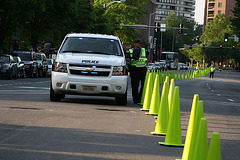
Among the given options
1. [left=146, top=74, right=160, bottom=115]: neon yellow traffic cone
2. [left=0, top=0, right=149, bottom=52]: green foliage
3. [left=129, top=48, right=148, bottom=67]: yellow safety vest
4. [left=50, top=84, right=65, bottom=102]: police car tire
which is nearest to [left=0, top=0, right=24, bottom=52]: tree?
[left=0, top=0, right=149, bottom=52]: green foliage

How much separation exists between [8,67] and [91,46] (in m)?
17.5

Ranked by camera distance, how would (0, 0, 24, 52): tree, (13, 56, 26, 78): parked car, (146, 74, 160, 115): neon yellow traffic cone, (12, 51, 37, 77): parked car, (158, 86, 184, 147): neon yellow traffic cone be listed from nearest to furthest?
(158, 86, 184, 147): neon yellow traffic cone < (146, 74, 160, 115): neon yellow traffic cone < (13, 56, 26, 78): parked car < (0, 0, 24, 52): tree < (12, 51, 37, 77): parked car

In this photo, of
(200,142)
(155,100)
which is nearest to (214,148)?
(200,142)

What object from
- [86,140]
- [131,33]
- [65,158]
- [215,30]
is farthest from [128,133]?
[215,30]

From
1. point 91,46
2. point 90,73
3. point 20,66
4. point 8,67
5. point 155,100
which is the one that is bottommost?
point 20,66

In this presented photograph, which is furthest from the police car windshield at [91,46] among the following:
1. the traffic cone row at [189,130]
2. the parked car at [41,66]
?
the parked car at [41,66]

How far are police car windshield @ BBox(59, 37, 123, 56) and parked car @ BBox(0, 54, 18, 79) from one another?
16.8m

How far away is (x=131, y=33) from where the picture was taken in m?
80.9

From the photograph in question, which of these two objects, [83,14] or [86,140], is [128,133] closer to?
[86,140]

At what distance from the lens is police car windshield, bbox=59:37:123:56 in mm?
15289

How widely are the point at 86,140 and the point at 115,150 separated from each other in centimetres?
90

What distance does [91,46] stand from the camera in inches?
607

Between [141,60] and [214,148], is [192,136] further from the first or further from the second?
[141,60]

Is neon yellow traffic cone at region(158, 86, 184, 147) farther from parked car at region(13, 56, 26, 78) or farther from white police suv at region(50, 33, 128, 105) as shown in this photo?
parked car at region(13, 56, 26, 78)
